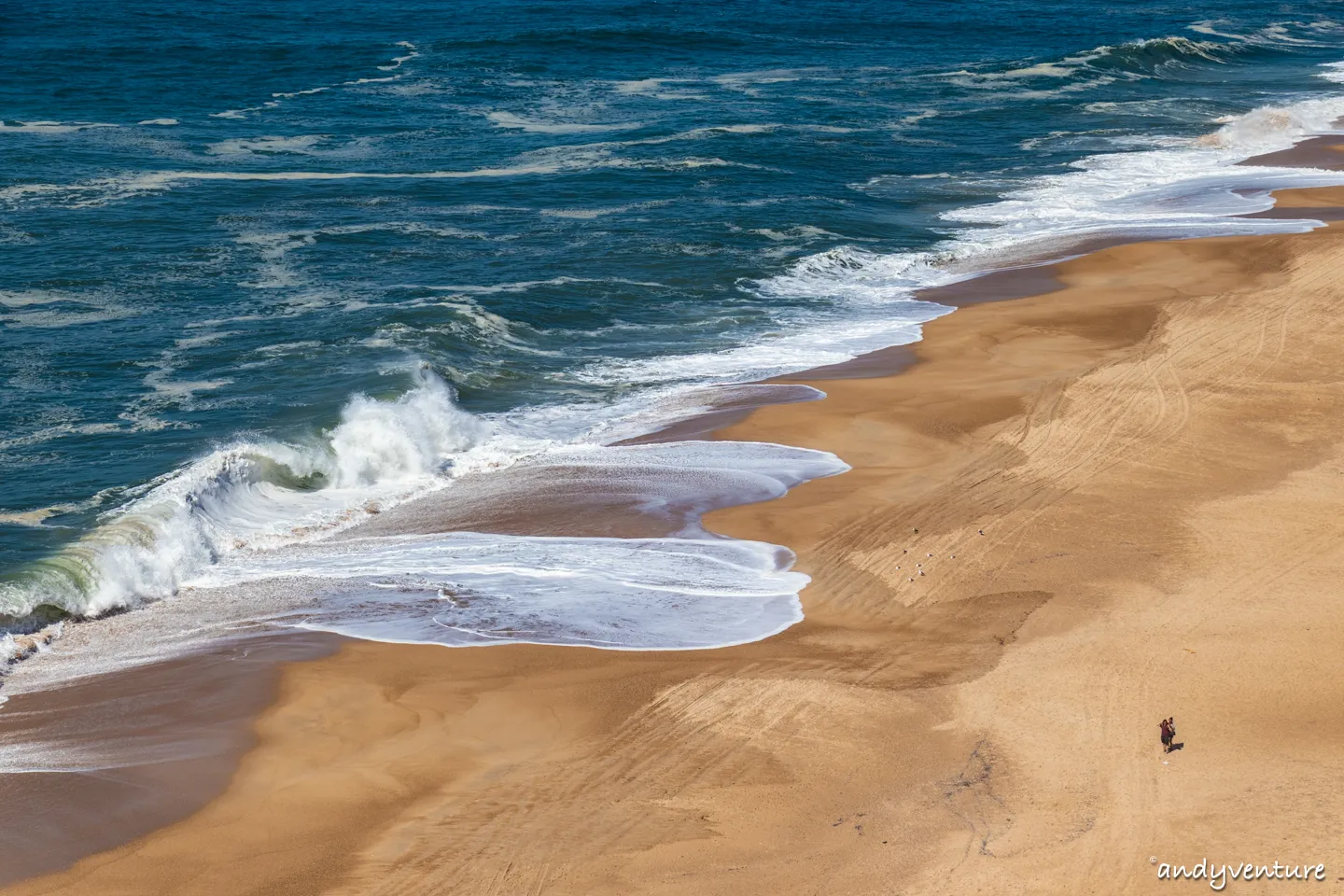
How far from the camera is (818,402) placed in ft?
63.9

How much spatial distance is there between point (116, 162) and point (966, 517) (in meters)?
27.4

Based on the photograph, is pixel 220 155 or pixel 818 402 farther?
pixel 220 155

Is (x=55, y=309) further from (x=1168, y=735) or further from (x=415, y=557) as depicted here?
(x=1168, y=735)

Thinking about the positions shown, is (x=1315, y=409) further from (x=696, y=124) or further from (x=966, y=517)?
(x=696, y=124)

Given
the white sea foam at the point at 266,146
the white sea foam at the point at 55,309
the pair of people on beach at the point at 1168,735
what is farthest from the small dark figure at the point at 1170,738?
the white sea foam at the point at 266,146

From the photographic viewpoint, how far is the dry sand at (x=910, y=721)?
31.5 ft

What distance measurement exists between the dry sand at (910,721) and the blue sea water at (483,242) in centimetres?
111

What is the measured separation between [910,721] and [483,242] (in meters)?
20.3

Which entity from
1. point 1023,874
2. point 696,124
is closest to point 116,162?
point 696,124

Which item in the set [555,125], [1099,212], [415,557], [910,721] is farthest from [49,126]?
[910,721]

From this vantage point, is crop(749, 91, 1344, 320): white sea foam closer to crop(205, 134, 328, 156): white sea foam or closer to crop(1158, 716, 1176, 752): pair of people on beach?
crop(1158, 716, 1176, 752): pair of people on beach

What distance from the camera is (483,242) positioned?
2911 cm

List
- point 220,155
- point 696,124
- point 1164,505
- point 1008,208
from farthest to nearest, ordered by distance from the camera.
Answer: point 696,124 < point 220,155 < point 1008,208 < point 1164,505

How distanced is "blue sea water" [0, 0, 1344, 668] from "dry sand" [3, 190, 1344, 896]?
111 cm
